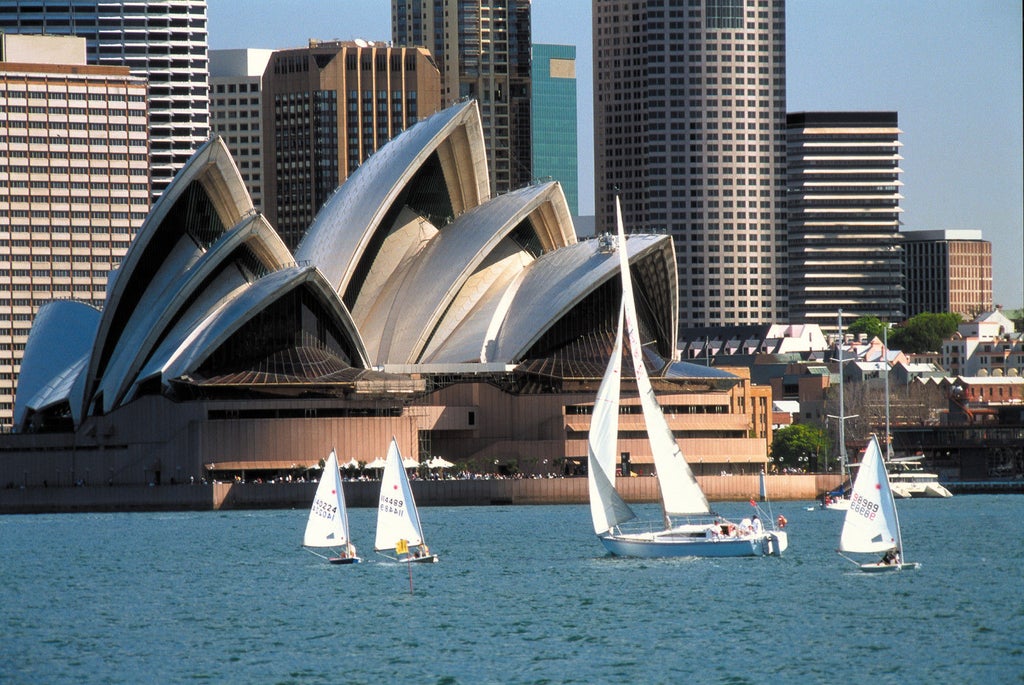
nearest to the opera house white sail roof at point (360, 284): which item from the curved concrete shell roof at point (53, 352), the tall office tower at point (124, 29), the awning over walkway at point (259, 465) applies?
the curved concrete shell roof at point (53, 352)

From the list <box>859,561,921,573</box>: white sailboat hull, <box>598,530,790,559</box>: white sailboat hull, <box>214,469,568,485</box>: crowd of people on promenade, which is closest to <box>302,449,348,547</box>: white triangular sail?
<box>598,530,790,559</box>: white sailboat hull

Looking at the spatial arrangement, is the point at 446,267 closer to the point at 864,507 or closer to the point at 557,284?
the point at 557,284

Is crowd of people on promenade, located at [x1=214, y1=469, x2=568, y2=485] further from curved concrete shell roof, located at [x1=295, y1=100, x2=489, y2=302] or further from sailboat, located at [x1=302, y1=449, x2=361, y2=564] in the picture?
sailboat, located at [x1=302, y1=449, x2=361, y2=564]

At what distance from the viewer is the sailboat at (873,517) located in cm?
5638

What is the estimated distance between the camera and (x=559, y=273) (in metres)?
110

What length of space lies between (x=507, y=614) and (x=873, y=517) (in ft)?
38.6

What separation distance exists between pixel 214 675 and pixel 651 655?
9241 mm

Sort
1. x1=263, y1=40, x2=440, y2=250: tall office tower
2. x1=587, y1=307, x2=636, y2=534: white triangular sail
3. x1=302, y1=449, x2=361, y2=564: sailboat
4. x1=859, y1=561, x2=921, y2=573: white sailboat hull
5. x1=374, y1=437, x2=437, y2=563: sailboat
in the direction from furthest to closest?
1. x1=263, y1=40, x2=440, y2=250: tall office tower
2. x1=302, y1=449, x2=361, y2=564: sailboat
3. x1=587, y1=307, x2=636, y2=534: white triangular sail
4. x1=374, y1=437, x2=437, y2=563: sailboat
5. x1=859, y1=561, x2=921, y2=573: white sailboat hull

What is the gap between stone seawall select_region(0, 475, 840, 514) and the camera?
322ft

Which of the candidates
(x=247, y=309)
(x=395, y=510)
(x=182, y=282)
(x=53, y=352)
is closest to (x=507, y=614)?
(x=395, y=510)

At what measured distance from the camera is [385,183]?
109438 mm

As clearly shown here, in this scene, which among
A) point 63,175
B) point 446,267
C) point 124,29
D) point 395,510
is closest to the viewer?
point 395,510

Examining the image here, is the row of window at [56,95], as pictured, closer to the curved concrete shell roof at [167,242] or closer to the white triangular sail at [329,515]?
the curved concrete shell roof at [167,242]

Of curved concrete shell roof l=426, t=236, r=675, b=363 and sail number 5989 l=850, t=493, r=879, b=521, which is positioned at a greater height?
curved concrete shell roof l=426, t=236, r=675, b=363
